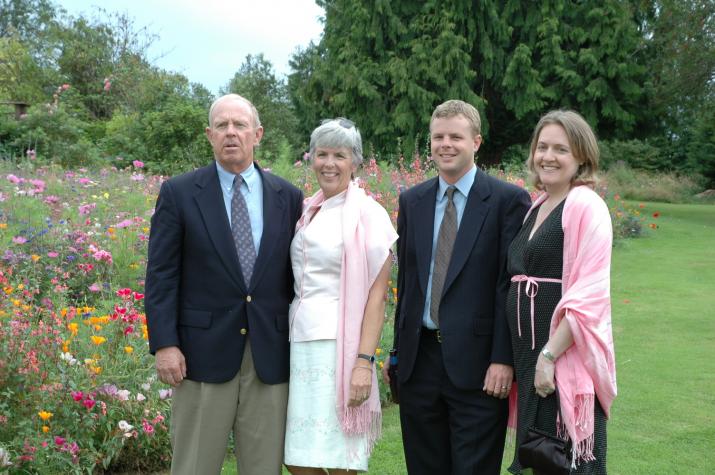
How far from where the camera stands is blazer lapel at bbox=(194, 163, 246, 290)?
2.91 m

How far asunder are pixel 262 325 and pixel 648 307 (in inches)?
280

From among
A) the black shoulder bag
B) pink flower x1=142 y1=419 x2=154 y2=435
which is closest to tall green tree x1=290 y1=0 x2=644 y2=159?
pink flower x1=142 y1=419 x2=154 y2=435

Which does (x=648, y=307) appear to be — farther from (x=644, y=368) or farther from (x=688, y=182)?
(x=688, y=182)

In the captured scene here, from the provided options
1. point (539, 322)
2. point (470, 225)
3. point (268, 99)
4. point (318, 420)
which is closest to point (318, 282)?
point (318, 420)

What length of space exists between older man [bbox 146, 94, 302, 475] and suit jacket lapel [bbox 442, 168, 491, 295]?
0.70m

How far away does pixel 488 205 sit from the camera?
118 inches

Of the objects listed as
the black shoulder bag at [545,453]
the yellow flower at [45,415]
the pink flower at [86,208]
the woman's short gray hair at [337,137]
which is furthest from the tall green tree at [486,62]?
the black shoulder bag at [545,453]

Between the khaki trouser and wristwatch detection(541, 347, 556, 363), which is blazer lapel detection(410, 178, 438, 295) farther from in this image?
the khaki trouser

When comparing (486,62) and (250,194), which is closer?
(250,194)

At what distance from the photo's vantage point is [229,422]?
2971 millimetres

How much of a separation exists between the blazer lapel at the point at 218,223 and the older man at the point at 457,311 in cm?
74

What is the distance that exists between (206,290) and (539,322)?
1312 mm

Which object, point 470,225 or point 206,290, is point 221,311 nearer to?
point 206,290

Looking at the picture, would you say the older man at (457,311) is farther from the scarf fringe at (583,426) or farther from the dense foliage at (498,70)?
the dense foliage at (498,70)
